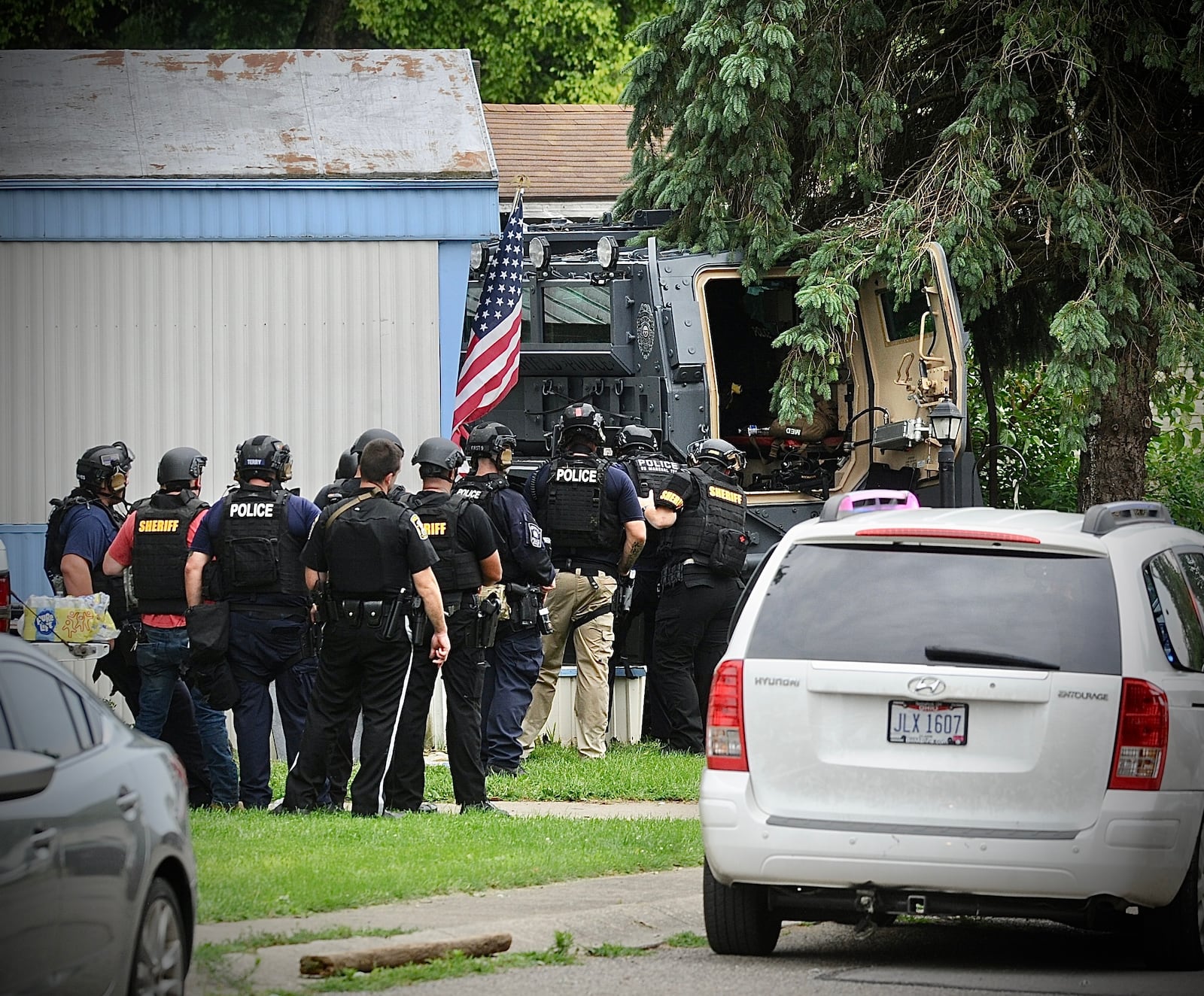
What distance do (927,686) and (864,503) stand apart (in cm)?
132

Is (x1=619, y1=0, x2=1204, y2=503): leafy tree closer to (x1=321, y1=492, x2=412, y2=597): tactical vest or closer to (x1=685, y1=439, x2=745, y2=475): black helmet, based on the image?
(x1=685, y1=439, x2=745, y2=475): black helmet

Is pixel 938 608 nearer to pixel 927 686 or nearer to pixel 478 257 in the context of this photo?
pixel 927 686

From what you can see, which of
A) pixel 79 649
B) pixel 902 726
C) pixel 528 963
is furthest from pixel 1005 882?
pixel 79 649

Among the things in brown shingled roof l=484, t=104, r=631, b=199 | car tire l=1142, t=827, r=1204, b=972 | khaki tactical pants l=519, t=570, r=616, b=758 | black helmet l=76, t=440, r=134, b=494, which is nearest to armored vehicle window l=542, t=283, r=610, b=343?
khaki tactical pants l=519, t=570, r=616, b=758

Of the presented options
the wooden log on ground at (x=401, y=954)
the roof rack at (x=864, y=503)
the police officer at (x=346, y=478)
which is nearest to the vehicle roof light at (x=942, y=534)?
the roof rack at (x=864, y=503)

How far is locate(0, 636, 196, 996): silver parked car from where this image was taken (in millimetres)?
4676

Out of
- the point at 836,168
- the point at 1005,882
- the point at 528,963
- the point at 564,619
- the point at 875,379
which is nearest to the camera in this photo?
the point at 1005,882

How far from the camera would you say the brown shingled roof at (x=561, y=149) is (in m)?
25.8

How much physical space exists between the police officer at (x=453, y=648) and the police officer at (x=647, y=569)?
276cm

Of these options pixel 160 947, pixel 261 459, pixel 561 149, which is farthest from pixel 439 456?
pixel 561 149

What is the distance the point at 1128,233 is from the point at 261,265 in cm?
725

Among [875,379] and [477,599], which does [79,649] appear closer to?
[477,599]

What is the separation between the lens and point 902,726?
661 centimetres

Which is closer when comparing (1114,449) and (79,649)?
(79,649)
